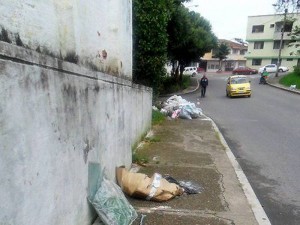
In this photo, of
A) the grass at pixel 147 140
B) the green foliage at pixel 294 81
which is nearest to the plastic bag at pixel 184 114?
the grass at pixel 147 140

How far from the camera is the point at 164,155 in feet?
23.6

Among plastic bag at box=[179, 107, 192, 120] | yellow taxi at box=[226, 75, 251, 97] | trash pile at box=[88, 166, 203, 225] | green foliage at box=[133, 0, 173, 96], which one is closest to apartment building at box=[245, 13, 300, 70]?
yellow taxi at box=[226, 75, 251, 97]

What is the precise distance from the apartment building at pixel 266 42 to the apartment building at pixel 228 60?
31.2 feet

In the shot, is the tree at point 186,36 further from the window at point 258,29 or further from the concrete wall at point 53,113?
the window at point 258,29

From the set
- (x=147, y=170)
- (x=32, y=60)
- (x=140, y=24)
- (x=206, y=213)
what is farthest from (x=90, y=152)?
(x=140, y=24)

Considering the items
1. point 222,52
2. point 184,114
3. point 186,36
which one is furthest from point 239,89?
point 222,52

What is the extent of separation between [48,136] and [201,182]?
3590 millimetres

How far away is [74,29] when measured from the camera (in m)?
3.61

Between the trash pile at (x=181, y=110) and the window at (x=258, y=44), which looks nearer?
the trash pile at (x=181, y=110)

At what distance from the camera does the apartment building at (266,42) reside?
54594 mm

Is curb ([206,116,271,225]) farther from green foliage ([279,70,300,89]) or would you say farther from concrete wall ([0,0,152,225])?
green foliage ([279,70,300,89])

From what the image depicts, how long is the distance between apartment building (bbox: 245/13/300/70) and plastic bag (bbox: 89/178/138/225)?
57.1m

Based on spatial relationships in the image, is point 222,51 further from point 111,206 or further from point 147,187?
point 111,206

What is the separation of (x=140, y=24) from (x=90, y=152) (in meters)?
8.70
